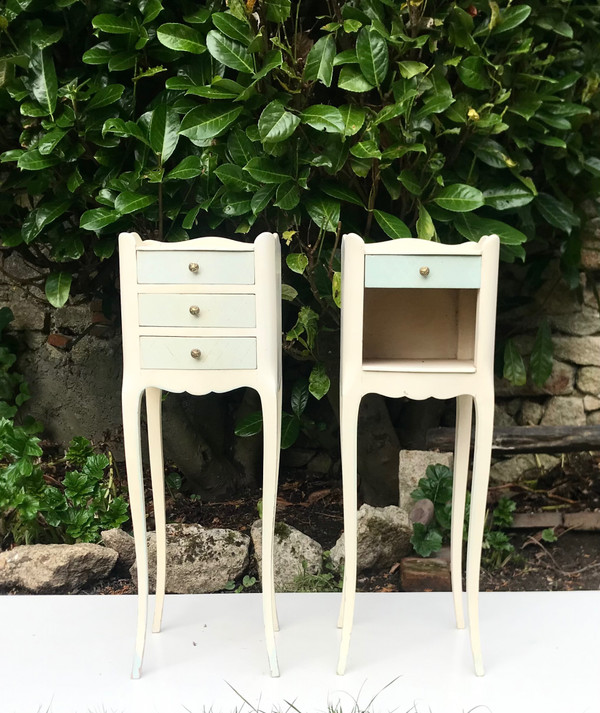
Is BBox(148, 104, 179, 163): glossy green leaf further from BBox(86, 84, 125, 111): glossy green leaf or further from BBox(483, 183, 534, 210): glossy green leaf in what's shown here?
BBox(483, 183, 534, 210): glossy green leaf

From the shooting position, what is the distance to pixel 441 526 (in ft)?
8.13

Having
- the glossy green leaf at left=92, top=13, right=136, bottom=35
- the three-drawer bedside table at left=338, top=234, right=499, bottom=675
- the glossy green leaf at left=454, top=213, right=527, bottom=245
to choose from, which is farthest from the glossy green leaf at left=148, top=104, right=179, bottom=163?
the glossy green leaf at left=454, top=213, right=527, bottom=245

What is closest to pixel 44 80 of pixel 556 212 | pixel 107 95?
pixel 107 95

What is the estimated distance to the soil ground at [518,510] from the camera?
2457 millimetres

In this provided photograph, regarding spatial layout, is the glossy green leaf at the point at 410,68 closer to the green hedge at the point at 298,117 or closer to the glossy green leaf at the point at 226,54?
the green hedge at the point at 298,117

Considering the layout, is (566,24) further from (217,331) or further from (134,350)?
(134,350)

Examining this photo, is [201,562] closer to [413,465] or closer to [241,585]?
[241,585]

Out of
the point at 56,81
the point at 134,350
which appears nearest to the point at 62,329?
the point at 56,81

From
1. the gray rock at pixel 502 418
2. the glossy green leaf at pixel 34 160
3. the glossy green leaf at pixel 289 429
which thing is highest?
the glossy green leaf at pixel 34 160

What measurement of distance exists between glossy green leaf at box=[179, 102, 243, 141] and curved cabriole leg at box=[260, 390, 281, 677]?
84 cm

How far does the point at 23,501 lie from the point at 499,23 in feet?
6.96

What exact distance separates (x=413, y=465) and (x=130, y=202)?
1370 millimetres

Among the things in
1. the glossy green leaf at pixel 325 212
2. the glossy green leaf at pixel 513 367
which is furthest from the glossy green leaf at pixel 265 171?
the glossy green leaf at pixel 513 367

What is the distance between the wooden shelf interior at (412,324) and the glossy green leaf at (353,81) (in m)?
0.58
